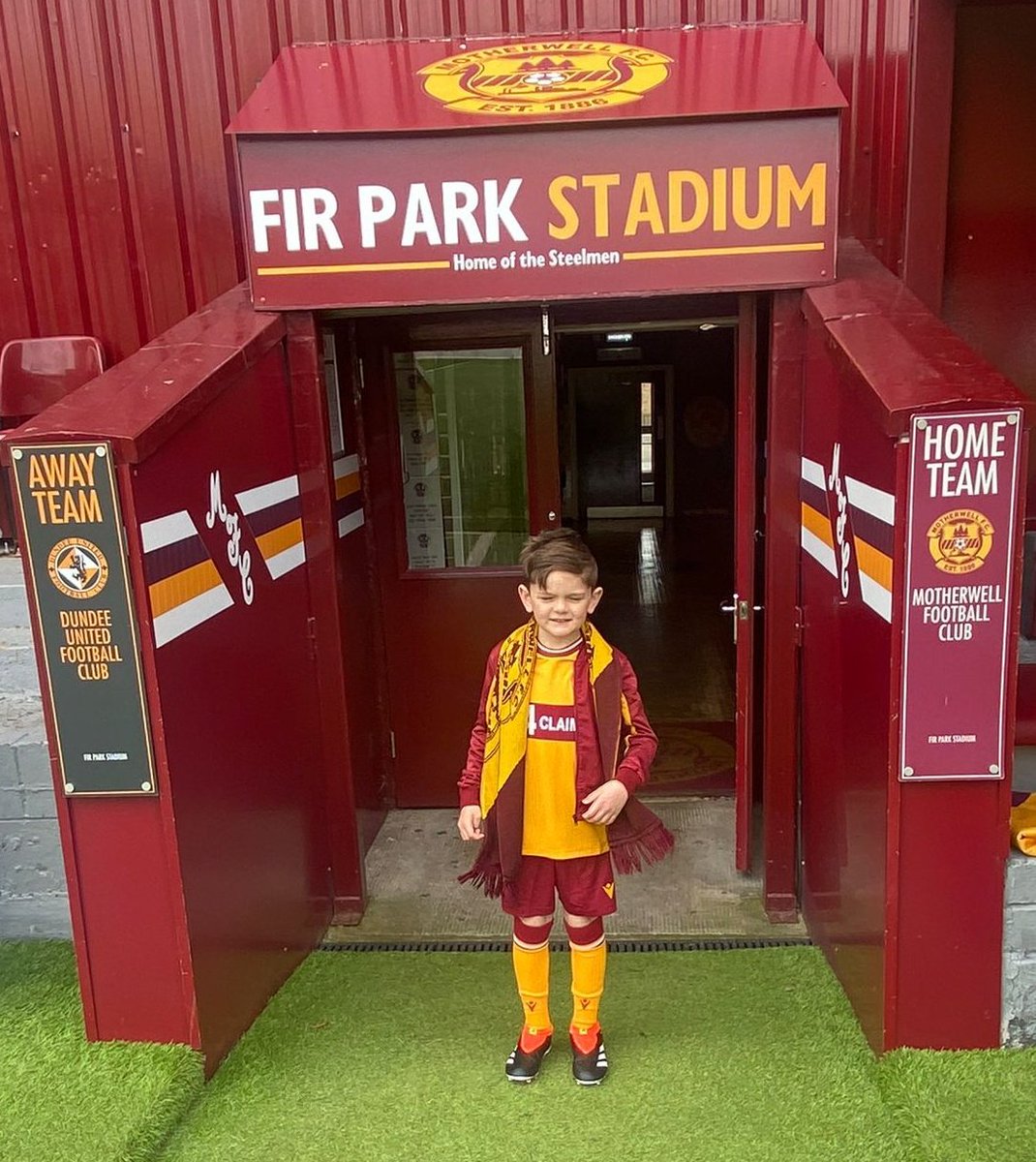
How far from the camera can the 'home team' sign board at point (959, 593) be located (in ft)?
8.11

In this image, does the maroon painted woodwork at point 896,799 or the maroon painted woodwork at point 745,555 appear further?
the maroon painted woodwork at point 745,555

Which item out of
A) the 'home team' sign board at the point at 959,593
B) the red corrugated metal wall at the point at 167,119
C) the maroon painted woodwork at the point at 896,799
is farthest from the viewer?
the red corrugated metal wall at the point at 167,119

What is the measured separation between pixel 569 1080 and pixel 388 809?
213 centimetres

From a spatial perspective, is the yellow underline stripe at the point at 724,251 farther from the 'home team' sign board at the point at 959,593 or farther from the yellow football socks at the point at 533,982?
the yellow football socks at the point at 533,982

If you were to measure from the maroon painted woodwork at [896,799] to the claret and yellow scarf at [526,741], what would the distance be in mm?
647

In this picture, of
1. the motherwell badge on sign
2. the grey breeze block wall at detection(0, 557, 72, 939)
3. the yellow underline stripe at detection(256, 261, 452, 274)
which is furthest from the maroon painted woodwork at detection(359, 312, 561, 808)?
the motherwell badge on sign

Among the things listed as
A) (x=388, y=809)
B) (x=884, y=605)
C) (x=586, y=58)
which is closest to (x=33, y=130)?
(x=586, y=58)

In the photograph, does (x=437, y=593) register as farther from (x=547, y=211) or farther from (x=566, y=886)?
(x=566, y=886)

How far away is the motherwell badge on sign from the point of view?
2.59 meters

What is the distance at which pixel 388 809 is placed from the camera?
4.86 metres

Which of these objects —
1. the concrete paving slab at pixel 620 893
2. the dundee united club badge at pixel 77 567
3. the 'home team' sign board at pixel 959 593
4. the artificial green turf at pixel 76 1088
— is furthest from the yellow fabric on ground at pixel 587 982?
the dundee united club badge at pixel 77 567

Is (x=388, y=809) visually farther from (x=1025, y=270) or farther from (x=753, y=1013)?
(x=1025, y=270)

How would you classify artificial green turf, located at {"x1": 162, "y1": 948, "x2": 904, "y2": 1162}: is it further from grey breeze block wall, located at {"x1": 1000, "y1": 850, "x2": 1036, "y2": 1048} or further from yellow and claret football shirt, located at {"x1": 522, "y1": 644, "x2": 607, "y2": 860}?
yellow and claret football shirt, located at {"x1": 522, "y1": 644, "x2": 607, "y2": 860}

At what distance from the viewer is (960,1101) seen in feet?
8.71
